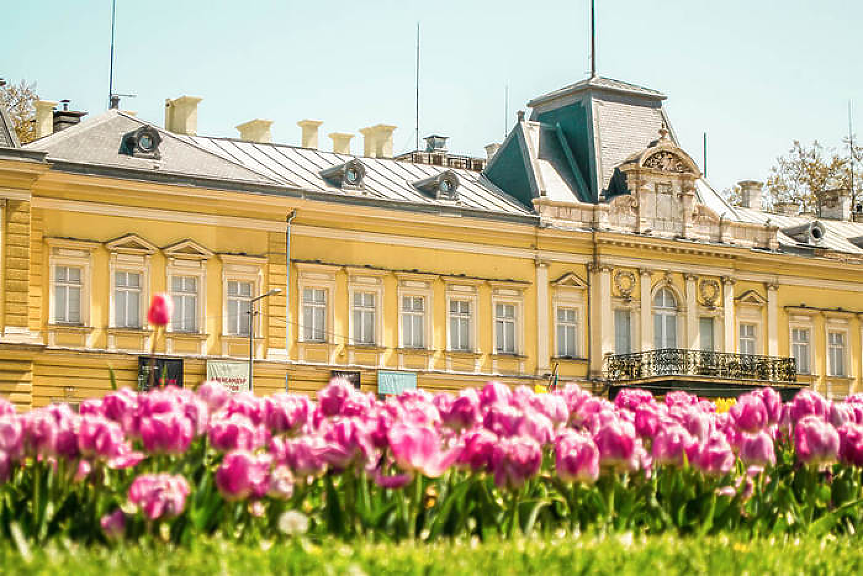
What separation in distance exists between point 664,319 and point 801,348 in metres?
5.62

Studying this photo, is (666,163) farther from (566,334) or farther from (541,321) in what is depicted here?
(541,321)

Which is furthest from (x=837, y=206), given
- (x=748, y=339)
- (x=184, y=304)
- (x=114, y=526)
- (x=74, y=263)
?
(x=114, y=526)

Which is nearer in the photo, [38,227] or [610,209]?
[38,227]

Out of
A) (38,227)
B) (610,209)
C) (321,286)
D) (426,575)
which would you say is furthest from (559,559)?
(610,209)

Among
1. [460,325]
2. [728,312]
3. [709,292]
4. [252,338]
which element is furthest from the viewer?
[728,312]

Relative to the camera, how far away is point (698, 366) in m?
44.0

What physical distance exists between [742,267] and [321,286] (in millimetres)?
13856

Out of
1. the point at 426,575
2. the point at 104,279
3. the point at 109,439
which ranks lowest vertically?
the point at 426,575

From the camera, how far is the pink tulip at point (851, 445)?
1070 centimetres

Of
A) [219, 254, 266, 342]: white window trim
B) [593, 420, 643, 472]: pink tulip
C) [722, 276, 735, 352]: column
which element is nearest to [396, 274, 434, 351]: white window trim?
[219, 254, 266, 342]: white window trim

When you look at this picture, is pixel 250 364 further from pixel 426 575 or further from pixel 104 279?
pixel 426 575

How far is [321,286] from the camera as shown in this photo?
39.2 meters

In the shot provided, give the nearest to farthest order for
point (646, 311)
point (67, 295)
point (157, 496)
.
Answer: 1. point (157, 496)
2. point (67, 295)
3. point (646, 311)

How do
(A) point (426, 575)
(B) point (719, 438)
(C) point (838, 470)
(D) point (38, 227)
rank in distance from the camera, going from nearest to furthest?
(A) point (426, 575) → (B) point (719, 438) → (C) point (838, 470) → (D) point (38, 227)
